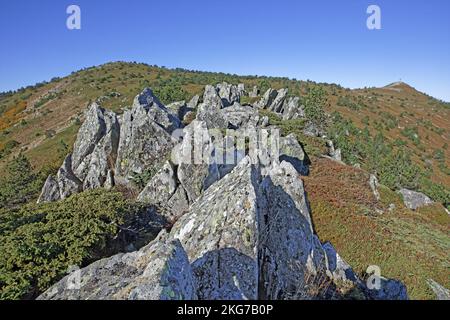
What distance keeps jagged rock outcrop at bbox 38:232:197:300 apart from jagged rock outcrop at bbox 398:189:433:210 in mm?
28932

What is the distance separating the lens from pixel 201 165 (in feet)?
52.2

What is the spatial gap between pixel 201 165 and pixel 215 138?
4811 mm

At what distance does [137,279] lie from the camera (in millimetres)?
4879

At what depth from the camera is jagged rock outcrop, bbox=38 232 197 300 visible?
4.58m

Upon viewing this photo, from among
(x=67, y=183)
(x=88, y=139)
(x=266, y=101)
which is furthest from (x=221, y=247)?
(x=266, y=101)

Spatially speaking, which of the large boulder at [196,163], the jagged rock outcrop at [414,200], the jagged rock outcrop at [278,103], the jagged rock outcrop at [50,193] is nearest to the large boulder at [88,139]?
the jagged rock outcrop at [50,193]

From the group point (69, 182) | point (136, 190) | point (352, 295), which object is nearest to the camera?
point (352, 295)

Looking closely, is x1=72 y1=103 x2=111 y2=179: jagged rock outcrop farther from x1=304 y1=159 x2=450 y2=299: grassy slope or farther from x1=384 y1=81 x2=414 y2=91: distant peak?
x1=384 y1=81 x2=414 y2=91: distant peak

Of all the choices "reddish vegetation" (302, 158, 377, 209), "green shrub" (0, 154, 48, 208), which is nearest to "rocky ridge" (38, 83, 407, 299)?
"green shrub" (0, 154, 48, 208)

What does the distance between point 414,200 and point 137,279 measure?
103 ft

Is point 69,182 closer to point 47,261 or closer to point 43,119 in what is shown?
point 47,261

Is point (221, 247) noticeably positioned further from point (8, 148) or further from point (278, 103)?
point (8, 148)
